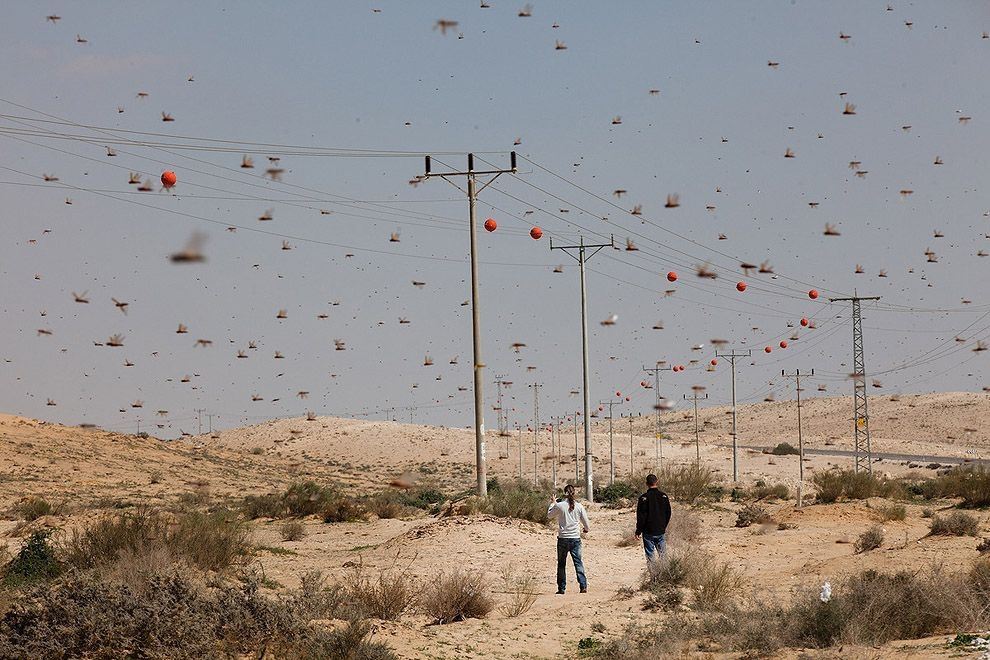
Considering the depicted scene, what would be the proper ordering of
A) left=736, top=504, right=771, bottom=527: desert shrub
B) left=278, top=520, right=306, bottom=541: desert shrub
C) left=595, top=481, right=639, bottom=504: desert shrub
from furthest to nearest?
left=595, top=481, right=639, bottom=504: desert shrub → left=736, top=504, right=771, bottom=527: desert shrub → left=278, top=520, right=306, bottom=541: desert shrub

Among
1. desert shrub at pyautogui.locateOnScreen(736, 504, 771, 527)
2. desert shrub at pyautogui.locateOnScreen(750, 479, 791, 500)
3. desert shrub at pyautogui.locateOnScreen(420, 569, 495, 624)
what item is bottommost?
desert shrub at pyautogui.locateOnScreen(750, 479, 791, 500)

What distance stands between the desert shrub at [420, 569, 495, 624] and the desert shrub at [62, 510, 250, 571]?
4.08 metres

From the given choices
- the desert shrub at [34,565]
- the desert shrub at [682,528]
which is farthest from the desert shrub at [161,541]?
the desert shrub at [682,528]

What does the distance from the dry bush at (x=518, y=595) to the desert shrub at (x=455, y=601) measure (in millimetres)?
395

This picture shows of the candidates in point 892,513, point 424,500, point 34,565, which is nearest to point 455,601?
point 34,565

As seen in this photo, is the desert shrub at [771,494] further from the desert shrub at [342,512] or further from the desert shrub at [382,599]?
the desert shrub at [382,599]

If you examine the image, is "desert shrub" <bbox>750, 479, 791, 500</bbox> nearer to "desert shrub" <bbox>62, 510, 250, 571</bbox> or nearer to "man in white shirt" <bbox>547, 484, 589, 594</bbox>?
"man in white shirt" <bbox>547, 484, 589, 594</bbox>

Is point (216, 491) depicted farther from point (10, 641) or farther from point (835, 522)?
point (10, 641)

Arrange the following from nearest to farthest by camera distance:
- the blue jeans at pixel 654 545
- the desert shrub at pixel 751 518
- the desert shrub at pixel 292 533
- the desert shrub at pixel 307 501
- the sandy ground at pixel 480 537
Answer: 1. the sandy ground at pixel 480 537
2. the blue jeans at pixel 654 545
3. the desert shrub at pixel 292 533
4. the desert shrub at pixel 751 518
5. the desert shrub at pixel 307 501

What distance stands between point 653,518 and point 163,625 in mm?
10533

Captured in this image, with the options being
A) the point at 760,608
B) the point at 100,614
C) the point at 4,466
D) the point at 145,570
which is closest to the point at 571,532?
the point at 760,608

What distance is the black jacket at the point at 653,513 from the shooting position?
68.7ft

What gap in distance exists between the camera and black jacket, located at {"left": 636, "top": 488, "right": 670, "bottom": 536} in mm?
20953

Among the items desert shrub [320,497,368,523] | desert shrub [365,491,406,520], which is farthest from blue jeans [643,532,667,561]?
desert shrub [365,491,406,520]
